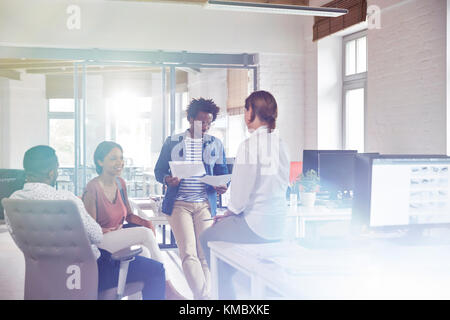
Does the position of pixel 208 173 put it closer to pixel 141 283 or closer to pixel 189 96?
pixel 141 283

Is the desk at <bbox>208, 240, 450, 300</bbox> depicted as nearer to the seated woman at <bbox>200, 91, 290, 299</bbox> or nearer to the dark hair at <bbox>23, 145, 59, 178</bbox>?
the seated woman at <bbox>200, 91, 290, 299</bbox>

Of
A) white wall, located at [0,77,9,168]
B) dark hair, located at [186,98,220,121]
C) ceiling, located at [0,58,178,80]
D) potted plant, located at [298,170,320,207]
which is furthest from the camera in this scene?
white wall, located at [0,77,9,168]

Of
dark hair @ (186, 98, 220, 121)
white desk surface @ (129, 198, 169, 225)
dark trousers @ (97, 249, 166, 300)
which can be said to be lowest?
dark trousers @ (97, 249, 166, 300)

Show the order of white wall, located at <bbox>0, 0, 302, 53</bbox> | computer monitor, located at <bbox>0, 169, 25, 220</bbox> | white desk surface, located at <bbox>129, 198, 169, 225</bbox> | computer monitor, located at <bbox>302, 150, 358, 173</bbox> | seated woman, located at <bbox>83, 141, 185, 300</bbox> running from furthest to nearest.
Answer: computer monitor, located at <bbox>0, 169, 25, 220</bbox>
white wall, located at <bbox>0, 0, 302, 53</bbox>
white desk surface, located at <bbox>129, 198, 169, 225</bbox>
computer monitor, located at <bbox>302, 150, 358, 173</bbox>
seated woman, located at <bbox>83, 141, 185, 300</bbox>

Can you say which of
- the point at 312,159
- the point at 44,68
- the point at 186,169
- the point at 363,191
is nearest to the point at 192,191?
the point at 186,169

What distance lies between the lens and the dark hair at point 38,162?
8.00 feet

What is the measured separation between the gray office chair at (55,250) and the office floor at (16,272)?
5.18ft

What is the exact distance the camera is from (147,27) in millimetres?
6730

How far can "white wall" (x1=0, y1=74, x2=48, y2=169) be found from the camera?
9117 millimetres

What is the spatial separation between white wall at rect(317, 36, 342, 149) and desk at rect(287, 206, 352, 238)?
2940mm

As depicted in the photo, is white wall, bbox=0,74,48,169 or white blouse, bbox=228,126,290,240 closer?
white blouse, bbox=228,126,290,240

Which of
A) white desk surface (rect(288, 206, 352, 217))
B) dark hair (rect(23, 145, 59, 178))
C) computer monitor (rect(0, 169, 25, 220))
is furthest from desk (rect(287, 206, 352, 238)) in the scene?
computer monitor (rect(0, 169, 25, 220))

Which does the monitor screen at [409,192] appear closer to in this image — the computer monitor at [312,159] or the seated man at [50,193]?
the seated man at [50,193]

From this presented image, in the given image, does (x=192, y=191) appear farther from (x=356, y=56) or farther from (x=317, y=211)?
(x=356, y=56)
